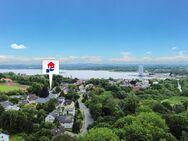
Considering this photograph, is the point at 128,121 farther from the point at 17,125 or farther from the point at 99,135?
the point at 17,125

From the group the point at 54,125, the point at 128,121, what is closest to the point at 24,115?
the point at 54,125

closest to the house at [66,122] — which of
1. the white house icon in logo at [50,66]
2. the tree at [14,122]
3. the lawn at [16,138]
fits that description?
the tree at [14,122]

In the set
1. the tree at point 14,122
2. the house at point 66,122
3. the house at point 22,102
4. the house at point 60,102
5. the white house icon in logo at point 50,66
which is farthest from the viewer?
the house at point 60,102

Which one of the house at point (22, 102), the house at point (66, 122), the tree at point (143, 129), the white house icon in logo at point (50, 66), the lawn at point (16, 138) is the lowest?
the lawn at point (16, 138)

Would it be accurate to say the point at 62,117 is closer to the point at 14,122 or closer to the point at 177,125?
the point at 14,122

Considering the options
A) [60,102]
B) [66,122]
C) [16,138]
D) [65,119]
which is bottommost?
[16,138]

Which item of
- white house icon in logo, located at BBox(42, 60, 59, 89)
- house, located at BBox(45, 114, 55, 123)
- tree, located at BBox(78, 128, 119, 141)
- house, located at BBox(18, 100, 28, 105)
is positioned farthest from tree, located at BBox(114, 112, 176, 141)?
house, located at BBox(18, 100, 28, 105)

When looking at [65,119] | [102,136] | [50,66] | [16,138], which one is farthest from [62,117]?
[50,66]

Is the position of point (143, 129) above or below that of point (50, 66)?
below

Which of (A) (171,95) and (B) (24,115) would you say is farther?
(A) (171,95)

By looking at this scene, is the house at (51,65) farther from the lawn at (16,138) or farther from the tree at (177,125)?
the tree at (177,125)

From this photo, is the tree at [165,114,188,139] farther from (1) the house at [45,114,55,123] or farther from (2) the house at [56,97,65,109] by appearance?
(2) the house at [56,97,65,109]
